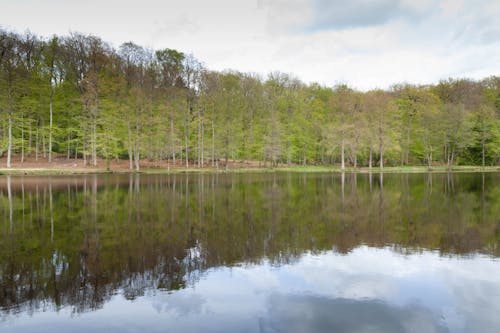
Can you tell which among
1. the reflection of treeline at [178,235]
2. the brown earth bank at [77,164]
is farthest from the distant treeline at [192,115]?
the reflection of treeline at [178,235]

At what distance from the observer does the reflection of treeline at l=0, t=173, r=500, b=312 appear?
8.12 m

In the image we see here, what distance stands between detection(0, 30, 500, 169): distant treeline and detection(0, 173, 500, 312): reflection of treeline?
3313cm

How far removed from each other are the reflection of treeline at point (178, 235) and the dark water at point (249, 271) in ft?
0.16

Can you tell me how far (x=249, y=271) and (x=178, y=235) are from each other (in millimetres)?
4323

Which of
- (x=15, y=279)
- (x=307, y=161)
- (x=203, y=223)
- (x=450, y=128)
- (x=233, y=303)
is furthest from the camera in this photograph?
(x=307, y=161)

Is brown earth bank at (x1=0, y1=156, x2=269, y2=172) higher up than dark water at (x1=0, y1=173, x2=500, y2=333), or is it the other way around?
brown earth bank at (x1=0, y1=156, x2=269, y2=172)

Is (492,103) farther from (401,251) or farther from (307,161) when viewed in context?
(401,251)

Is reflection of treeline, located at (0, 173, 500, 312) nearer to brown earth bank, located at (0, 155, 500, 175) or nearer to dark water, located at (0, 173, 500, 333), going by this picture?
dark water, located at (0, 173, 500, 333)

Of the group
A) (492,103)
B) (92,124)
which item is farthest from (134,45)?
(492,103)

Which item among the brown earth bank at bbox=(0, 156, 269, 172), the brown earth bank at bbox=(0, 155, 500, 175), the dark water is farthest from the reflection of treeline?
the brown earth bank at bbox=(0, 156, 269, 172)

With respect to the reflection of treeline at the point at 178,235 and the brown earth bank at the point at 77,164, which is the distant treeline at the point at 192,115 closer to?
the brown earth bank at the point at 77,164

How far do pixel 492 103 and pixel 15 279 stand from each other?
88347mm

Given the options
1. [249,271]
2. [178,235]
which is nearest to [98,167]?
[178,235]

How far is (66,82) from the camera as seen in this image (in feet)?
193
